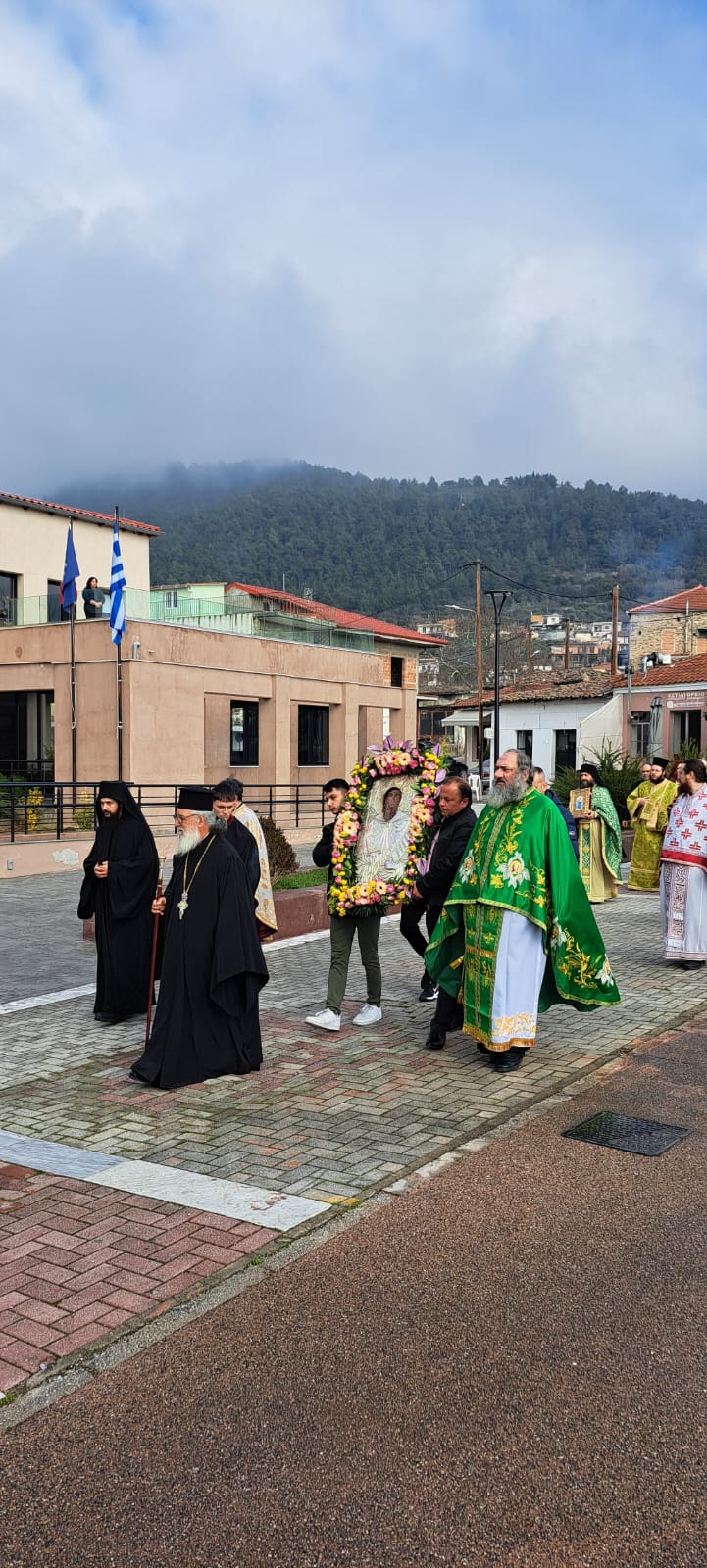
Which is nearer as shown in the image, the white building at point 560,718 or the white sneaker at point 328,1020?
the white sneaker at point 328,1020

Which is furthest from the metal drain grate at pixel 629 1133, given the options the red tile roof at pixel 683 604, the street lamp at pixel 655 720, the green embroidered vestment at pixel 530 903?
the red tile roof at pixel 683 604

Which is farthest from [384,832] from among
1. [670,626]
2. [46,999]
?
[670,626]

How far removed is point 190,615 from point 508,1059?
886 inches

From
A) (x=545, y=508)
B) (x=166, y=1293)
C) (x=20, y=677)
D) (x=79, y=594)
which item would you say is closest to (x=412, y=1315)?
(x=166, y=1293)

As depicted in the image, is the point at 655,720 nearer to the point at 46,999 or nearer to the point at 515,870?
the point at 46,999

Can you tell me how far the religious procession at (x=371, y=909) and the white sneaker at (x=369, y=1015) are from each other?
0.01 m

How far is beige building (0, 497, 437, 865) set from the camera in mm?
27000

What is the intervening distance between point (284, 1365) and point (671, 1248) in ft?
5.34

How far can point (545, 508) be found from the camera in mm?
128125

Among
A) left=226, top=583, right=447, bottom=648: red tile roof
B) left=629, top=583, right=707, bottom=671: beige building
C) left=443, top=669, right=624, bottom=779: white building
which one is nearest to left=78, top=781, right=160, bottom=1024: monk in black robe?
left=226, top=583, right=447, bottom=648: red tile roof

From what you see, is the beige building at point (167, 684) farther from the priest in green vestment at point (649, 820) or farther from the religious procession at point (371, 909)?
the religious procession at point (371, 909)

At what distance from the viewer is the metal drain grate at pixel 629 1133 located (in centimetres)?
588

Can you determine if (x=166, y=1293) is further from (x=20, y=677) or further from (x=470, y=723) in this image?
(x=470, y=723)

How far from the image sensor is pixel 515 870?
725 centimetres
